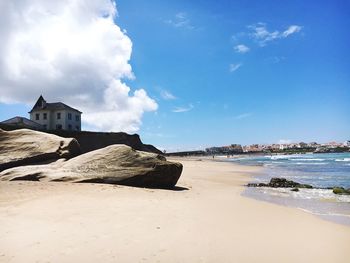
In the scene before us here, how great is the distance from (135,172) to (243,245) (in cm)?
752

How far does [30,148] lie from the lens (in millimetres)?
16281

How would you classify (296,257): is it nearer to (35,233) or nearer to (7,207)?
(35,233)

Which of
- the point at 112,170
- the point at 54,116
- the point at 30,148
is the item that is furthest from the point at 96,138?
the point at 112,170

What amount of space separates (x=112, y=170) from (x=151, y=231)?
677 centimetres

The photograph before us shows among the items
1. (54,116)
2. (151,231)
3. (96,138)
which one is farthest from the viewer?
(54,116)

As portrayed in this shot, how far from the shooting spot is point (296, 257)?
18.1 ft

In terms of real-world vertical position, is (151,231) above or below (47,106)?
below

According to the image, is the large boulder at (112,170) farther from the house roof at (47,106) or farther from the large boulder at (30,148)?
the house roof at (47,106)

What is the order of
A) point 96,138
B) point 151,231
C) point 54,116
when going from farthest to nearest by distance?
point 54,116 < point 96,138 < point 151,231

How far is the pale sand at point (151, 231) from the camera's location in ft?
17.6

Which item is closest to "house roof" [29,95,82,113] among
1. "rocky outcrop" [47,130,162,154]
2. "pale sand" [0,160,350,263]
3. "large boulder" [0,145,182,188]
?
"rocky outcrop" [47,130,162,154]

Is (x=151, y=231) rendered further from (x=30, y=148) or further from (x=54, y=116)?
(x=54, y=116)

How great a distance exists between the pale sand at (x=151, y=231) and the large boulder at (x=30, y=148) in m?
5.55

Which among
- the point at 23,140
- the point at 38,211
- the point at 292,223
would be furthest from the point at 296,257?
the point at 23,140
